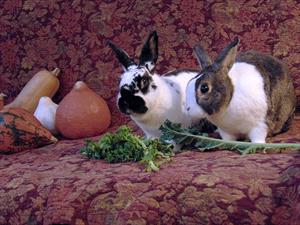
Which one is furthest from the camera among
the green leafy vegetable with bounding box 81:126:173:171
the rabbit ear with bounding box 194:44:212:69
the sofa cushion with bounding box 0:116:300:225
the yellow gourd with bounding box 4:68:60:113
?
the yellow gourd with bounding box 4:68:60:113

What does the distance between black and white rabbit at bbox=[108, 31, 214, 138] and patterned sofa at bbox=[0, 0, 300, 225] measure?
0.23 m

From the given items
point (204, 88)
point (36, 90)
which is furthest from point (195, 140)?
point (36, 90)

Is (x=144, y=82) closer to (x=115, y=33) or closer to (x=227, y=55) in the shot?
(x=227, y=55)

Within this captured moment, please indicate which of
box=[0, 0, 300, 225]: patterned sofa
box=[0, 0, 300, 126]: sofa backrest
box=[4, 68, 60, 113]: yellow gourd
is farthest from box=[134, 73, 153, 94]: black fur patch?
box=[4, 68, 60, 113]: yellow gourd

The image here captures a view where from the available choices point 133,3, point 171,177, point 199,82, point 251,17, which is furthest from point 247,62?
point 133,3

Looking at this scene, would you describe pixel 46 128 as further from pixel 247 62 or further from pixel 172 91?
pixel 247 62

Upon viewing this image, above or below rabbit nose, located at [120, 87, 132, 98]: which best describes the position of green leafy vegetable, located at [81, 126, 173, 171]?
below

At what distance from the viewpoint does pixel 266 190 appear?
128cm

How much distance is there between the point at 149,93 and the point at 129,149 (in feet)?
0.83

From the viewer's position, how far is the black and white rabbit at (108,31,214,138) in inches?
70.2

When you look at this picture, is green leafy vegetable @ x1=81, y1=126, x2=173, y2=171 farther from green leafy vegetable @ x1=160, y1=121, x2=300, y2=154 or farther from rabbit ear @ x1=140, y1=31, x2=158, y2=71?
rabbit ear @ x1=140, y1=31, x2=158, y2=71

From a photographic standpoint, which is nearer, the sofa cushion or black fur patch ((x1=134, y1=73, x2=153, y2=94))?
the sofa cushion

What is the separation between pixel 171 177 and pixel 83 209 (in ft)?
0.81

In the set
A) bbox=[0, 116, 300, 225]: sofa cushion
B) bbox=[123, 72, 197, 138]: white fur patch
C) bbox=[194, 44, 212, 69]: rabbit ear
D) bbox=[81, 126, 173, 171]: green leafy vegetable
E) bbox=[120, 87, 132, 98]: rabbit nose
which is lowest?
bbox=[0, 116, 300, 225]: sofa cushion
